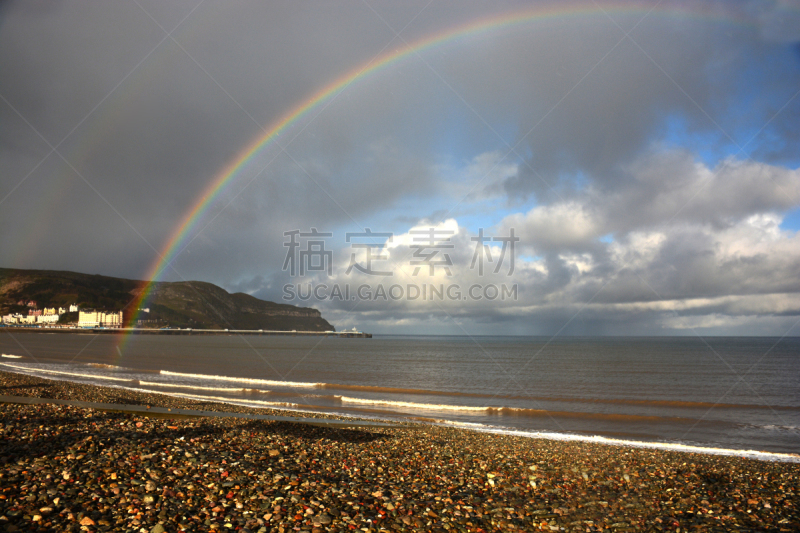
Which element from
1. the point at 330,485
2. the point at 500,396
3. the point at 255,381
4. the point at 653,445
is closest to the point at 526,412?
the point at 500,396

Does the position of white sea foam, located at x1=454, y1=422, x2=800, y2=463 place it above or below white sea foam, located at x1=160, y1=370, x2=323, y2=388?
above

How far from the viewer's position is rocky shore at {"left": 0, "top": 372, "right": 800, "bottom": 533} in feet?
23.0

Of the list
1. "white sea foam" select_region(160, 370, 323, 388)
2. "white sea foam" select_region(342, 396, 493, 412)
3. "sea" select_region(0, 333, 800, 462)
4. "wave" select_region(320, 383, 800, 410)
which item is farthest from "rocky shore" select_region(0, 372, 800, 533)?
"white sea foam" select_region(160, 370, 323, 388)

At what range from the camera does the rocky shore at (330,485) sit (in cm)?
702

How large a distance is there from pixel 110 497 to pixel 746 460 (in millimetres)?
18972

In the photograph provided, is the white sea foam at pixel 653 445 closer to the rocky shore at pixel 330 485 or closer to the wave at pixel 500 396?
the rocky shore at pixel 330 485

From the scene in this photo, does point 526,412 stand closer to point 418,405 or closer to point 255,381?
point 418,405

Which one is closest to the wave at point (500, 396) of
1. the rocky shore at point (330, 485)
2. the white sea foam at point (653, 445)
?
the white sea foam at point (653, 445)

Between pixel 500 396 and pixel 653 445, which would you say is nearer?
pixel 653 445

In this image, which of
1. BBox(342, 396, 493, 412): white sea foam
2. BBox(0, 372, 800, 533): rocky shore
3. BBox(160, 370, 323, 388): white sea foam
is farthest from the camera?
BBox(160, 370, 323, 388): white sea foam

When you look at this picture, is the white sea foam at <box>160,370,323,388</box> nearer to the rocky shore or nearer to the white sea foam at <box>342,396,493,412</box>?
the white sea foam at <box>342,396,493,412</box>

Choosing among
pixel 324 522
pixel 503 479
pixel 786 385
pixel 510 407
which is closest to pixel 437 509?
pixel 324 522

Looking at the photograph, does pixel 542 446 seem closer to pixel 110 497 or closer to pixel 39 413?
pixel 110 497

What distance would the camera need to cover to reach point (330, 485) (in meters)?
8.83
